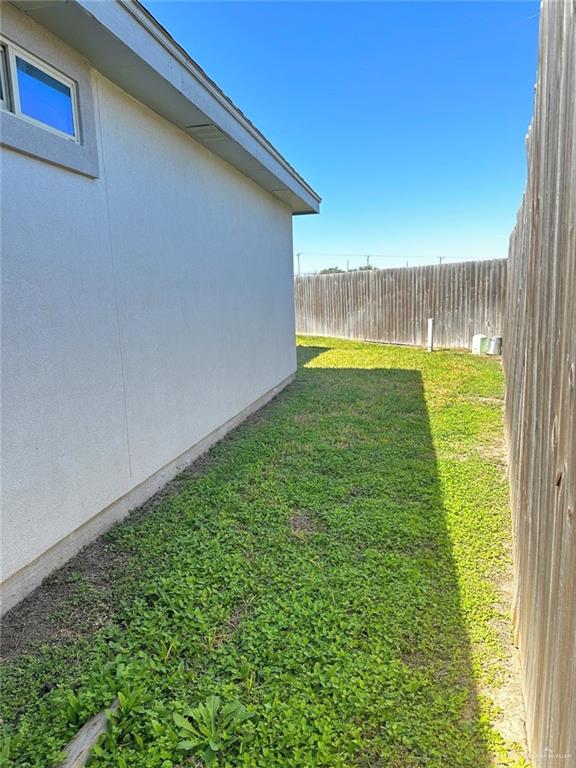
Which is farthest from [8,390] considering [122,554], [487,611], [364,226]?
[364,226]

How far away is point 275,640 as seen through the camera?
210 cm

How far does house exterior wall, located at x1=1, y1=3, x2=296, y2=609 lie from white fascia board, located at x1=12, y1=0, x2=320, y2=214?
0.46 ft

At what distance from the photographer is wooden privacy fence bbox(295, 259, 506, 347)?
11211 millimetres

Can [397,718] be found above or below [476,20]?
below

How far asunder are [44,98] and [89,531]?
2794mm

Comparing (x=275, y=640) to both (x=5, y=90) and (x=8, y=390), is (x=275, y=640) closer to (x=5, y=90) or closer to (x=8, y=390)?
(x=8, y=390)

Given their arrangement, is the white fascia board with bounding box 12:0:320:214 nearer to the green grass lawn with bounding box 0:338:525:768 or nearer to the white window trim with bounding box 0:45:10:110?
the white window trim with bounding box 0:45:10:110

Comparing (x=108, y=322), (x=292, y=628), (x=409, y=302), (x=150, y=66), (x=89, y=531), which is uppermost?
(x=150, y=66)

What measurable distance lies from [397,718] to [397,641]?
394mm

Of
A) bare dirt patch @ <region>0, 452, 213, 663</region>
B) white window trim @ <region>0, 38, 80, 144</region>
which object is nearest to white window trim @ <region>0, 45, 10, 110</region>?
white window trim @ <region>0, 38, 80, 144</region>

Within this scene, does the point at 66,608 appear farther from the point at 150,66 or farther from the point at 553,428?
the point at 150,66

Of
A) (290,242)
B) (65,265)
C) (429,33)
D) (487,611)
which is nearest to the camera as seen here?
(487,611)

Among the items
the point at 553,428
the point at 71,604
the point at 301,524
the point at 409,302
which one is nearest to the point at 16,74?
the point at 71,604

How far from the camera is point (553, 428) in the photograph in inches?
50.9
